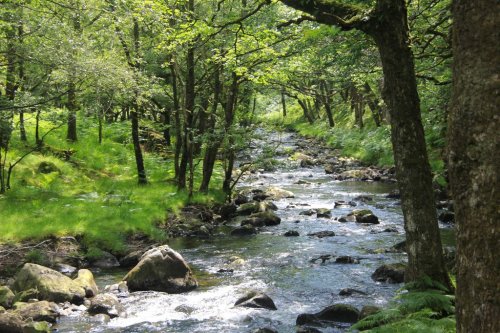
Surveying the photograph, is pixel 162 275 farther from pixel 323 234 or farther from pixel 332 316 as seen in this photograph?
pixel 323 234

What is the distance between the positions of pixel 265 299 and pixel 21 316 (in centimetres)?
487

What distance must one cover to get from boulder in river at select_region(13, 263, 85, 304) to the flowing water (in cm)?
74

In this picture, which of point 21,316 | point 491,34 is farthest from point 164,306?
point 491,34

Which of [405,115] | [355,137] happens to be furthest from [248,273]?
[355,137]

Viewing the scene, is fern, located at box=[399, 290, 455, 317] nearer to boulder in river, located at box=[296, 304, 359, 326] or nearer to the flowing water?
the flowing water

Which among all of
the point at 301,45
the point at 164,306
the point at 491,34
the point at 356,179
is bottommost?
the point at 164,306

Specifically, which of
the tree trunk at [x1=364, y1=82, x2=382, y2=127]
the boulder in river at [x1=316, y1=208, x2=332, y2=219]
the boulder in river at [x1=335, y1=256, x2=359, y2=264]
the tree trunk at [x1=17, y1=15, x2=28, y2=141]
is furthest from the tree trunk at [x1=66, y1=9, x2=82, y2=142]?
the tree trunk at [x1=364, y1=82, x2=382, y2=127]

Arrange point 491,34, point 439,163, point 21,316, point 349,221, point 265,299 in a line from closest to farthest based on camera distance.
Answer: point 491,34 < point 21,316 < point 265,299 < point 349,221 < point 439,163

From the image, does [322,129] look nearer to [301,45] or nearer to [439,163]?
[439,163]

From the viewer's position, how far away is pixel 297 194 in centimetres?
2566

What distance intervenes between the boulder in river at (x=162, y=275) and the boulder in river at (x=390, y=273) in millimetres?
4541

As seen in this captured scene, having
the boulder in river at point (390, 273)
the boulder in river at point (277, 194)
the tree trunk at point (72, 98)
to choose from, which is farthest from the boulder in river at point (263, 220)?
the tree trunk at point (72, 98)

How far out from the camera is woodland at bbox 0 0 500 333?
327 centimetres

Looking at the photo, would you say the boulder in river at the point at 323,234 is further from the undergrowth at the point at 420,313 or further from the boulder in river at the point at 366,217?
the undergrowth at the point at 420,313
